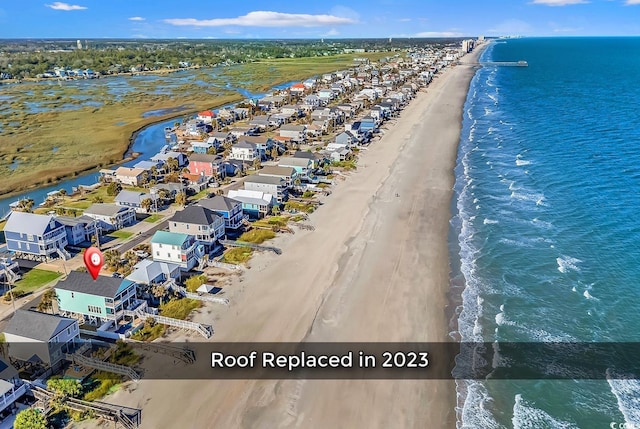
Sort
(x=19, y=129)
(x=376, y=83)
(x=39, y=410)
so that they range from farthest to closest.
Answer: (x=376, y=83), (x=19, y=129), (x=39, y=410)

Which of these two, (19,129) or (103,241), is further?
(19,129)

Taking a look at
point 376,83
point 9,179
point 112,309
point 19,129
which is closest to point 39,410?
point 112,309

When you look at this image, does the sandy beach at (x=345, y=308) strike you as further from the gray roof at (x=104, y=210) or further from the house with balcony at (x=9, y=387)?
the gray roof at (x=104, y=210)

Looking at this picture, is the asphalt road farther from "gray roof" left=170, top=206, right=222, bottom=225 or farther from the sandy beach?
the sandy beach

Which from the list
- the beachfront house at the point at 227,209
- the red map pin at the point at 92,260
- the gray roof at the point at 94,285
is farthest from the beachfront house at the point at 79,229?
the red map pin at the point at 92,260

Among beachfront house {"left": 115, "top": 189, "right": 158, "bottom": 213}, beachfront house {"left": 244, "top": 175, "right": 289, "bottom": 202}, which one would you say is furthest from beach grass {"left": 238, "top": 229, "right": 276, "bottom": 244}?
beachfront house {"left": 115, "top": 189, "right": 158, "bottom": 213}

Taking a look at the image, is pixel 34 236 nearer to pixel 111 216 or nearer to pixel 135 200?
pixel 111 216

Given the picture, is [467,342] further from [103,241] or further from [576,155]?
[576,155]
